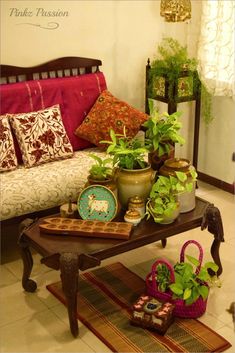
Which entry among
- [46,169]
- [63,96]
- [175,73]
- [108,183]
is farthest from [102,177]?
[175,73]

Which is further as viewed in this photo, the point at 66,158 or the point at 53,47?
the point at 53,47

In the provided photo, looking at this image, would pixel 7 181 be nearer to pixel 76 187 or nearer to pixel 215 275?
pixel 76 187

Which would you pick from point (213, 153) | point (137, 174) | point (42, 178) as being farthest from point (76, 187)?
point (213, 153)

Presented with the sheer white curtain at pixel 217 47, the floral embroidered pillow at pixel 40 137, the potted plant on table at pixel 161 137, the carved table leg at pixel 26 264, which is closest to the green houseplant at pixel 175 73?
the sheer white curtain at pixel 217 47

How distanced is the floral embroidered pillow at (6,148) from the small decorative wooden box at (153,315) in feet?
3.96

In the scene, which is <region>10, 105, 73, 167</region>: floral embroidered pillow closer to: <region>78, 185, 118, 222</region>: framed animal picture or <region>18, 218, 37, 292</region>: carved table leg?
<region>18, 218, 37, 292</region>: carved table leg

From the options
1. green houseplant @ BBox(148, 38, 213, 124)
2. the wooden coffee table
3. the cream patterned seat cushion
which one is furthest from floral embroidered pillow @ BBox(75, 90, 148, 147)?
the wooden coffee table

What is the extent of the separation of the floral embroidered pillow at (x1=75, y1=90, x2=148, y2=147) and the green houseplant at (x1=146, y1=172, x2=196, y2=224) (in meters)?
0.95

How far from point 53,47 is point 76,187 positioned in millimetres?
1103

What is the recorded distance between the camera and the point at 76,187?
10.2 ft

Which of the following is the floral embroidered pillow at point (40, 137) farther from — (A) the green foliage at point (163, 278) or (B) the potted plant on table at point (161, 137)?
(A) the green foliage at point (163, 278)

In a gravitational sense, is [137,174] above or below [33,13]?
below

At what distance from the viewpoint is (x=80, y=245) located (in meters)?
2.41

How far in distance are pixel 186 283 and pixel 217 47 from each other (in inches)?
77.1
